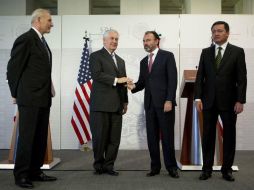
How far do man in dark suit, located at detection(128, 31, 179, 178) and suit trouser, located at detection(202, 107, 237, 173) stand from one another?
1.16ft

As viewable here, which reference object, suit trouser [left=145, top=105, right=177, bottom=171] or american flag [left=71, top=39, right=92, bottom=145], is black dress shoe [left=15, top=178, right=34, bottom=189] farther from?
american flag [left=71, top=39, right=92, bottom=145]

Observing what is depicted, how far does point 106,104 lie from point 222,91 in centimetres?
121

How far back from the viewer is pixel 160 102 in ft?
12.3

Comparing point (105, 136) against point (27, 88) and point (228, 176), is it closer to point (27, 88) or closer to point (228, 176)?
point (27, 88)

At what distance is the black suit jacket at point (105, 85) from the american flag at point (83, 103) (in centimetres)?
188

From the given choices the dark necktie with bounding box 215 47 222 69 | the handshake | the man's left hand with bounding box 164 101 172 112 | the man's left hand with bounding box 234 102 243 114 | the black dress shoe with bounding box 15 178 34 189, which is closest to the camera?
the black dress shoe with bounding box 15 178 34 189

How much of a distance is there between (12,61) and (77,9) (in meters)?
3.74

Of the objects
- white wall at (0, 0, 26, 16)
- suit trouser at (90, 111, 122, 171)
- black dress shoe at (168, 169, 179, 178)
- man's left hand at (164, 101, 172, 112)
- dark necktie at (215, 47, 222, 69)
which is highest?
white wall at (0, 0, 26, 16)

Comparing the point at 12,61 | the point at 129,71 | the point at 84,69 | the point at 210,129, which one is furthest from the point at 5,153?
the point at 210,129

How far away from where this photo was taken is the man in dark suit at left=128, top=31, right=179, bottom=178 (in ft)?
12.2

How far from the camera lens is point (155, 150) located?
12.5 ft

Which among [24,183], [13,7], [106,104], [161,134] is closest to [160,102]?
[161,134]

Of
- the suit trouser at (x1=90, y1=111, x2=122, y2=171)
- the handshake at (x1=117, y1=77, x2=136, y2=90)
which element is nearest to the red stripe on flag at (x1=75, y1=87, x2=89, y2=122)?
the suit trouser at (x1=90, y1=111, x2=122, y2=171)

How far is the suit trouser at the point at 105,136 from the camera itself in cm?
391
